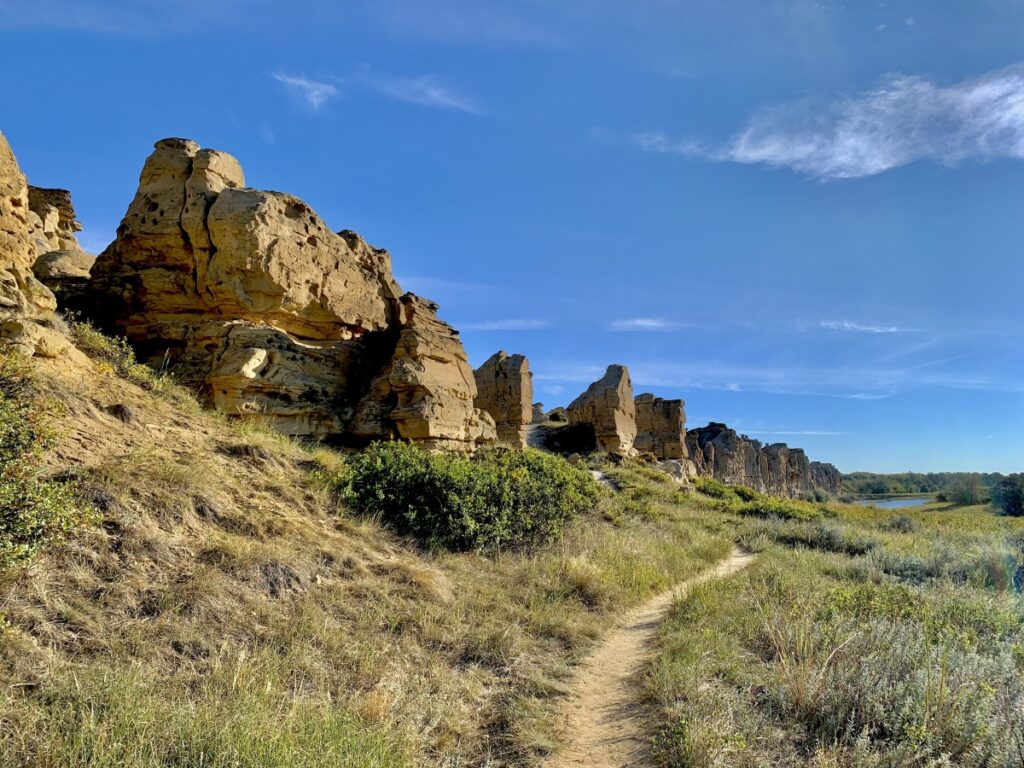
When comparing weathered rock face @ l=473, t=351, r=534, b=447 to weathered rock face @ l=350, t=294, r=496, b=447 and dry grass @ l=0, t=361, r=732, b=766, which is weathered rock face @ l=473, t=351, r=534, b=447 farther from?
dry grass @ l=0, t=361, r=732, b=766

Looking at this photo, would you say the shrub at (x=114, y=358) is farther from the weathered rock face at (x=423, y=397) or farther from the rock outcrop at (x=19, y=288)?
the weathered rock face at (x=423, y=397)

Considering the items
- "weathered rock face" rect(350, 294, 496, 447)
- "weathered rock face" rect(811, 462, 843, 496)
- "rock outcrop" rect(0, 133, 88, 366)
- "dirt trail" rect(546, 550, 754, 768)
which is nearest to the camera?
"dirt trail" rect(546, 550, 754, 768)

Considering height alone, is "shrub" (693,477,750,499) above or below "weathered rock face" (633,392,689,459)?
below

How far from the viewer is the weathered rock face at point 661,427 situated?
1340 inches

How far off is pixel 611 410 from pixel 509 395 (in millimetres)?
6331

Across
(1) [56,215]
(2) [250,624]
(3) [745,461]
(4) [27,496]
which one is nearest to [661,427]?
(3) [745,461]

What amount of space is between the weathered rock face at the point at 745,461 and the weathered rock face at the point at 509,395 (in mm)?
18386

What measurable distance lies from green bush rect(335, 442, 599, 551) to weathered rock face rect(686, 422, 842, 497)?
1236 inches

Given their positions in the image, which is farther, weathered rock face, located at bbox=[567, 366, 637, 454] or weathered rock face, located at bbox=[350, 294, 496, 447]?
weathered rock face, located at bbox=[567, 366, 637, 454]

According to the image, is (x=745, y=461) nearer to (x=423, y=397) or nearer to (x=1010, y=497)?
(x=1010, y=497)

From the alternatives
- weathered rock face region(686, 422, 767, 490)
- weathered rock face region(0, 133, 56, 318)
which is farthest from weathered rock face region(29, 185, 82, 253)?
weathered rock face region(686, 422, 767, 490)

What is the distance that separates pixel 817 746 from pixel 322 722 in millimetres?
3520

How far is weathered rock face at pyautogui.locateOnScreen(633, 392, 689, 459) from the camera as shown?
112ft

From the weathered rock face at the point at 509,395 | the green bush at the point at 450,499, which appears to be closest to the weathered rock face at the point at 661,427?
the weathered rock face at the point at 509,395
